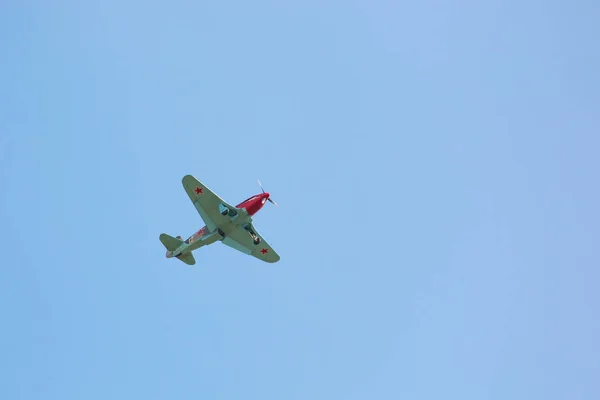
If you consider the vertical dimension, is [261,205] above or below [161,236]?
above

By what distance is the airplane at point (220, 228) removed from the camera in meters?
55.1

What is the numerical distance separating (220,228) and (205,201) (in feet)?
7.95

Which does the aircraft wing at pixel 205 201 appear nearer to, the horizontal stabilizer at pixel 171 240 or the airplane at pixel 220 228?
the airplane at pixel 220 228

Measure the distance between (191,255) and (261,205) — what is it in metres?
8.08

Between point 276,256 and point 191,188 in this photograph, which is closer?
point 191,188

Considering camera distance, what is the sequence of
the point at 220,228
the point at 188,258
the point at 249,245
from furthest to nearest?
1. the point at 188,258
2. the point at 249,245
3. the point at 220,228

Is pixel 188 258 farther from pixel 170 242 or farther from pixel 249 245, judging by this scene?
pixel 249 245

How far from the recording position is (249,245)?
58969 millimetres

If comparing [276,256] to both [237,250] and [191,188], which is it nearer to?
[237,250]

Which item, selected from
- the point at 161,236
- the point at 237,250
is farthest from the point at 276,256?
the point at 161,236

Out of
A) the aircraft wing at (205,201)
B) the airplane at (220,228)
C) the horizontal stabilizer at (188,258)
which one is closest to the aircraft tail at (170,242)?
the airplane at (220,228)

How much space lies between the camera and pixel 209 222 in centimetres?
5641

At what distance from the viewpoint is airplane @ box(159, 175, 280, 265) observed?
5509cm

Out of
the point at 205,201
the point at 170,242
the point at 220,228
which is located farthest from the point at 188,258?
the point at 205,201
